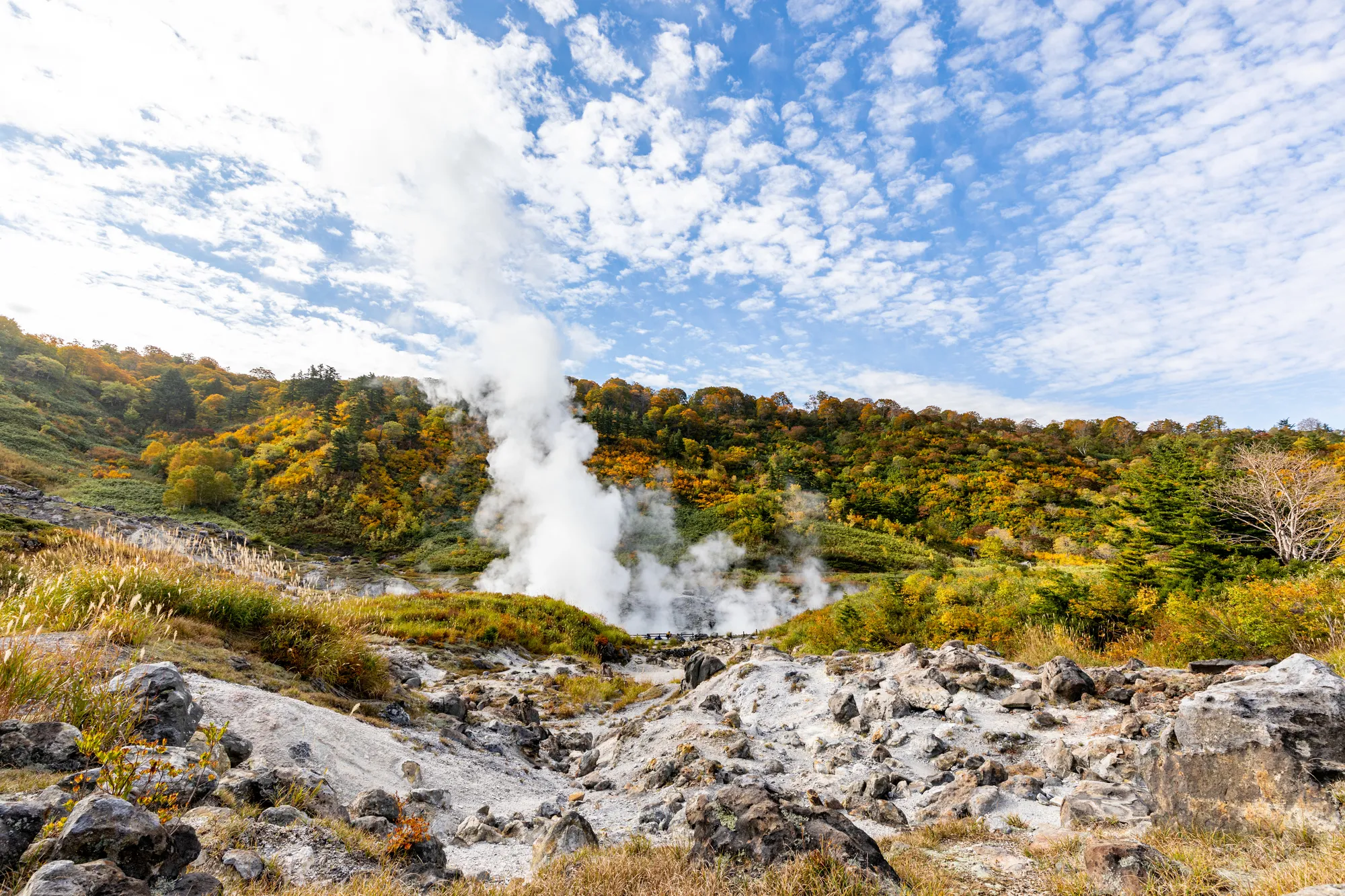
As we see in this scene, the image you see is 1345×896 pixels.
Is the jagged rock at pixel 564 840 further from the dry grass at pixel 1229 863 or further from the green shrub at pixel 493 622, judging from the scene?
the green shrub at pixel 493 622

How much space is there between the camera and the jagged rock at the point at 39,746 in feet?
10.2

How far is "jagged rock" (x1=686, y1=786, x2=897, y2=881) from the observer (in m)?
2.99

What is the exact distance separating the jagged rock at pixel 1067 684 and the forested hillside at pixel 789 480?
317 cm

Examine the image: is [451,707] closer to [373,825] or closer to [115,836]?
[373,825]

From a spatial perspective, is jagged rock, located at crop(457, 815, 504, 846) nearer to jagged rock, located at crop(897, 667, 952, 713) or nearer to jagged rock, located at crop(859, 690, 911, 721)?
jagged rock, located at crop(859, 690, 911, 721)

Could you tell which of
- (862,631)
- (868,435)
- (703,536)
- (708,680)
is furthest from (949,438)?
(708,680)

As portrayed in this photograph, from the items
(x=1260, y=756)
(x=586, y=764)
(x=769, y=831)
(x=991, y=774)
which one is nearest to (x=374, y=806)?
(x=769, y=831)

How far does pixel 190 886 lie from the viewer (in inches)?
91.3

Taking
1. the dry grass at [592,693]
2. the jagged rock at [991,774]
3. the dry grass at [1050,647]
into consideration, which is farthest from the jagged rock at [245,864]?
the dry grass at [1050,647]

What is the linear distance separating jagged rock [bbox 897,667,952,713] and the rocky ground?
3 cm

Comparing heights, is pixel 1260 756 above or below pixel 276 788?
above

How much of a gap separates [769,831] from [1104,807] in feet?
9.31

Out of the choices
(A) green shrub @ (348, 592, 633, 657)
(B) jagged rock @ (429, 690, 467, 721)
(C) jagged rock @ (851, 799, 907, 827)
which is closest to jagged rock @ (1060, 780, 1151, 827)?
(C) jagged rock @ (851, 799, 907, 827)

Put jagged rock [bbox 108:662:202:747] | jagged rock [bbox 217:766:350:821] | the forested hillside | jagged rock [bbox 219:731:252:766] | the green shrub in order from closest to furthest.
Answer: jagged rock [bbox 217:766:350:821], jagged rock [bbox 108:662:202:747], jagged rock [bbox 219:731:252:766], the forested hillside, the green shrub
